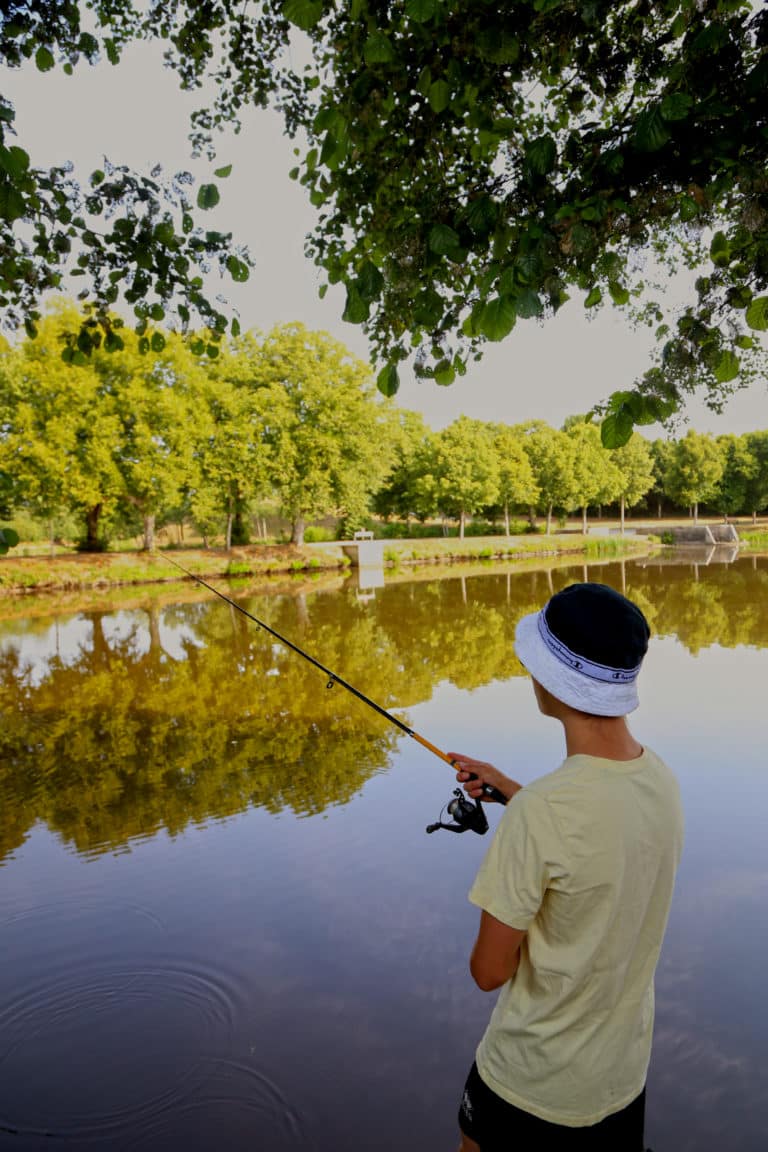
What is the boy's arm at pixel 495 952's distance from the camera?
1.67m

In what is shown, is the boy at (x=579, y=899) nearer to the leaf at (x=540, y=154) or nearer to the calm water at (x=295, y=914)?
the calm water at (x=295, y=914)

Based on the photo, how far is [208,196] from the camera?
14.2 ft

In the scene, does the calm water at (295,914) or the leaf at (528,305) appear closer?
the leaf at (528,305)

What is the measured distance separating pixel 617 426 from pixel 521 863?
2.18 metres

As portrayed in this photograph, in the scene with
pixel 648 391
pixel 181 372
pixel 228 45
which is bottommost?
pixel 648 391

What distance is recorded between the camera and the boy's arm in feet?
5.48

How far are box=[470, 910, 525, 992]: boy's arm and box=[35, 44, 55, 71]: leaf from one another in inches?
205

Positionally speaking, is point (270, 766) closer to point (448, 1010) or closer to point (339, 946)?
point (339, 946)

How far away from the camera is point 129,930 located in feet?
16.7

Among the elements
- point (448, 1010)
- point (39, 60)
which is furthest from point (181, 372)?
point (448, 1010)

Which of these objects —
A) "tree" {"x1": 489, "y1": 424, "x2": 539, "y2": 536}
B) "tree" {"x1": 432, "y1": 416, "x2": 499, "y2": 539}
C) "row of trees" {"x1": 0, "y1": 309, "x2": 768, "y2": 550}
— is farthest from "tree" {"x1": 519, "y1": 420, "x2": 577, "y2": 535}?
"tree" {"x1": 432, "y1": 416, "x2": 499, "y2": 539}

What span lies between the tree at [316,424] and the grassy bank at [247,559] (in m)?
3.15

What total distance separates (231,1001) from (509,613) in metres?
15.7

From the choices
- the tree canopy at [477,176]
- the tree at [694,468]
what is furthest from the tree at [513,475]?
the tree canopy at [477,176]
